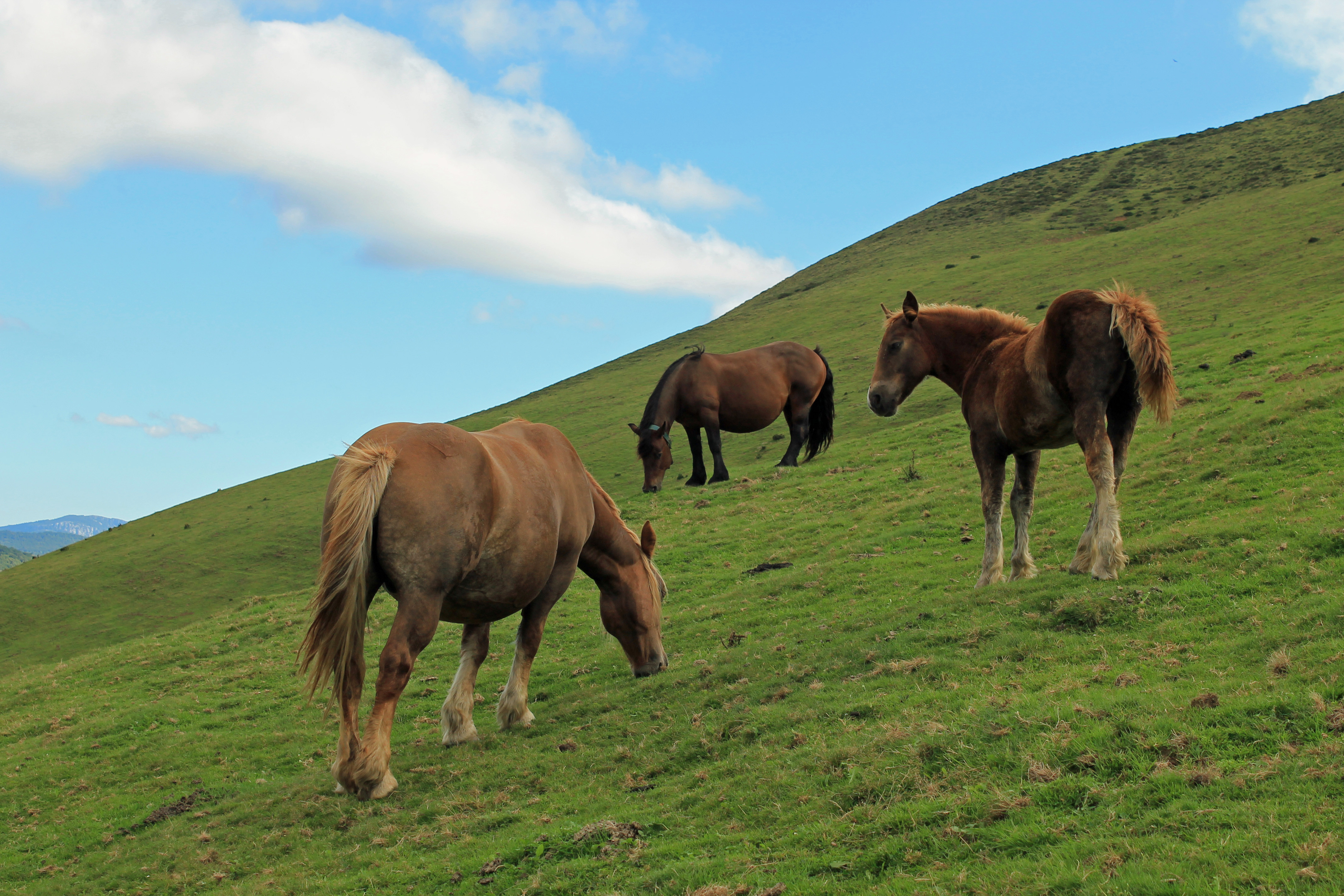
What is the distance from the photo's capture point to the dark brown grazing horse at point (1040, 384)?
723cm

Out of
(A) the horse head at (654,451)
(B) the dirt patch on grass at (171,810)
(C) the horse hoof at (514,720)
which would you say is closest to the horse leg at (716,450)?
(A) the horse head at (654,451)

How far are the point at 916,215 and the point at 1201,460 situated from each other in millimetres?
70263

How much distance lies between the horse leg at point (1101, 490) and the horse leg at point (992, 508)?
0.93 metres

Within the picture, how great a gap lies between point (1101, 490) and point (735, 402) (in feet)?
46.4

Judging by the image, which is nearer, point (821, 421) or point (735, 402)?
point (735, 402)

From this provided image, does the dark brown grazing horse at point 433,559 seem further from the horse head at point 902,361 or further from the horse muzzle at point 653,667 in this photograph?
the horse head at point 902,361

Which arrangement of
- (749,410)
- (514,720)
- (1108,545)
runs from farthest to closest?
(749,410), (514,720), (1108,545)

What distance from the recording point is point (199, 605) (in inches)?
999

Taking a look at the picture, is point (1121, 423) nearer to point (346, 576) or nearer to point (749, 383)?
point (346, 576)

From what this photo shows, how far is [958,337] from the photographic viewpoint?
9234mm

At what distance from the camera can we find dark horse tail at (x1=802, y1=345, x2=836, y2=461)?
21984mm

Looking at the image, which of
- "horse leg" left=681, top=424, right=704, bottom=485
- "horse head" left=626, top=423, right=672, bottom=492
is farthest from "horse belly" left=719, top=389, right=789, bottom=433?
"horse head" left=626, top=423, right=672, bottom=492

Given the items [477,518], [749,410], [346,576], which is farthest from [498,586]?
[749,410]

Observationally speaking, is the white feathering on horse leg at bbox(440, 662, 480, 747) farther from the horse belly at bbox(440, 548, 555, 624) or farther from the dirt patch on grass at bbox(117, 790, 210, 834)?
the dirt patch on grass at bbox(117, 790, 210, 834)
